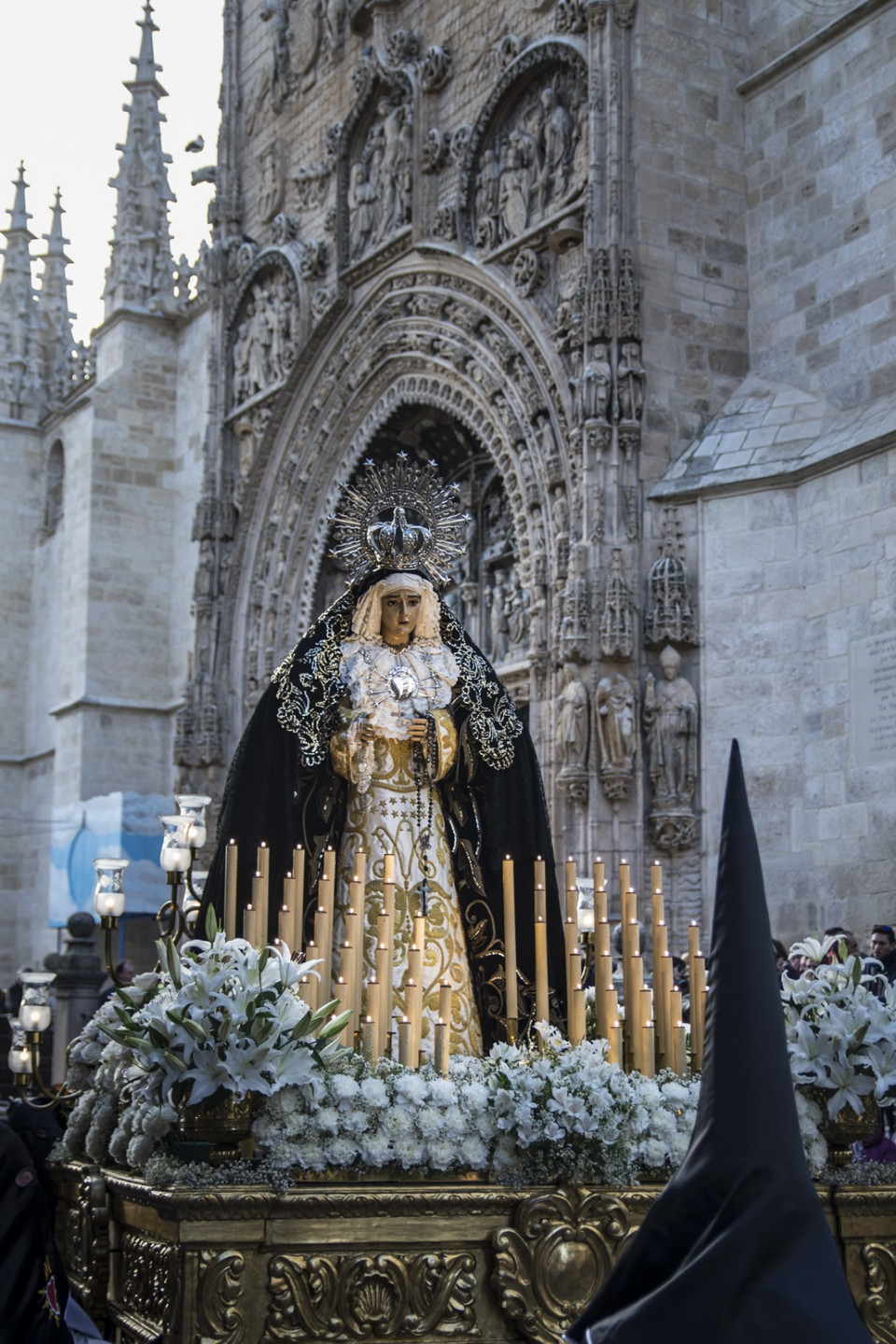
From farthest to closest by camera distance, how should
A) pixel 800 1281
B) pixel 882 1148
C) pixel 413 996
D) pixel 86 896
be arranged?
pixel 86 896
pixel 882 1148
pixel 413 996
pixel 800 1281

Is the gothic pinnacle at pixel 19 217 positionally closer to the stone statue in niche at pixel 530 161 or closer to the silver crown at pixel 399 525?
the stone statue in niche at pixel 530 161

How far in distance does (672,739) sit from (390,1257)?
9.60 m

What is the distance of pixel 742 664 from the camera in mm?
13031

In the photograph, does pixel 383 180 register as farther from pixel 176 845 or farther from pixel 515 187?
pixel 176 845

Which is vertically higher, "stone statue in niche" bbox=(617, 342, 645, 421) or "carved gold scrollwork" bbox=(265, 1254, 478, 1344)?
"stone statue in niche" bbox=(617, 342, 645, 421)

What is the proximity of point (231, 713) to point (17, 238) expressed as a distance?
1261 cm

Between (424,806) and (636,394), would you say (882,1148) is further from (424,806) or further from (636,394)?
(636,394)

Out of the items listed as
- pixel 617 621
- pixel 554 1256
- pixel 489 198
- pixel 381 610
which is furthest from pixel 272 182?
pixel 554 1256

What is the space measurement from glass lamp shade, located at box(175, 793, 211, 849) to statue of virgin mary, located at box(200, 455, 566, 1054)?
34 cm

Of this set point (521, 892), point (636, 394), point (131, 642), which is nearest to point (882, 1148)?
point (521, 892)

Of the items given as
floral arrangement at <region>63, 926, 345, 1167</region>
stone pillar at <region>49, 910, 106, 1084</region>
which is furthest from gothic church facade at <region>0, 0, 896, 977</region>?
floral arrangement at <region>63, 926, 345, 1167</region>

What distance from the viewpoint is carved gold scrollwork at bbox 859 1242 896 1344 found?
3.86m

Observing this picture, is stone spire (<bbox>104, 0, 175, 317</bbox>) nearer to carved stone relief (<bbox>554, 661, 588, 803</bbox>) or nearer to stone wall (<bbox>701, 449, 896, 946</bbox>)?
carved stone relief (<bbox>554, 661, 588, 803</bbox>)

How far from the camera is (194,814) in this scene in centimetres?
703
